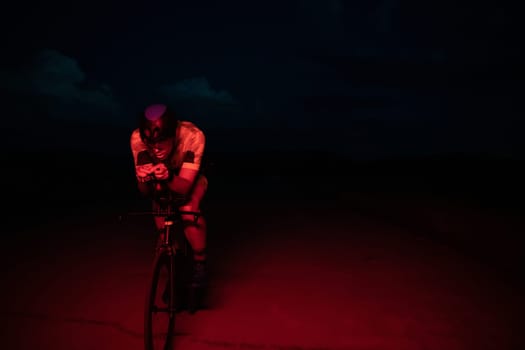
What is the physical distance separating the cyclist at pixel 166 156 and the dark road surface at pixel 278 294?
125 centimetres

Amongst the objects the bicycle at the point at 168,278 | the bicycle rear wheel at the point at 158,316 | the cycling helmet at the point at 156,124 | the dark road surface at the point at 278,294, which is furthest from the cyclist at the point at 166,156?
the dark road surface at the point at 278,294

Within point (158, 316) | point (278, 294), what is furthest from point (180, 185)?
point (278, 294)

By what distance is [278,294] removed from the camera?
4.92 metres

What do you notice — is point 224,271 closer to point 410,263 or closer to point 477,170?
point 410,263

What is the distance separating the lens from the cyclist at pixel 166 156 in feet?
11.4

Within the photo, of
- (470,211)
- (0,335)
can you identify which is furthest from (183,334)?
(470,211)

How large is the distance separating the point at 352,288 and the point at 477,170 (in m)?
18.7

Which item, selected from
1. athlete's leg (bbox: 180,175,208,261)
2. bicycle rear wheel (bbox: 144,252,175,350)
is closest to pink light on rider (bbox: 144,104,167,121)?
athlete's leg (bbox: 180,175,208,261)

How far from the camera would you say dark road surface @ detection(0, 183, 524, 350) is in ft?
12.6

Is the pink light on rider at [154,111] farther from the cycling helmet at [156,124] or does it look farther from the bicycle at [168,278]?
the bicycle at [168,278]

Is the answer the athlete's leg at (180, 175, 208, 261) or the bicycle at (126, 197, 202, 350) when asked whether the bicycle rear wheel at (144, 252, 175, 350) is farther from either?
the athlete's leg at (180, 175, 208, 261)

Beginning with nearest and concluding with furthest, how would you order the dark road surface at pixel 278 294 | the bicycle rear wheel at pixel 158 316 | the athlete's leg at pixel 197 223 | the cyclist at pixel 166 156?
the bicycle rear wheel at pixel 158 316
the cyclist at pixel 166 156
the dark road surface at pixel 278 294
the athlete's leg at pixel 197 223

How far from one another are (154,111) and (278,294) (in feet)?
9.15

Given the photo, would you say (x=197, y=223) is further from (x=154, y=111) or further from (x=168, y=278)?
(x=154, y=111)
